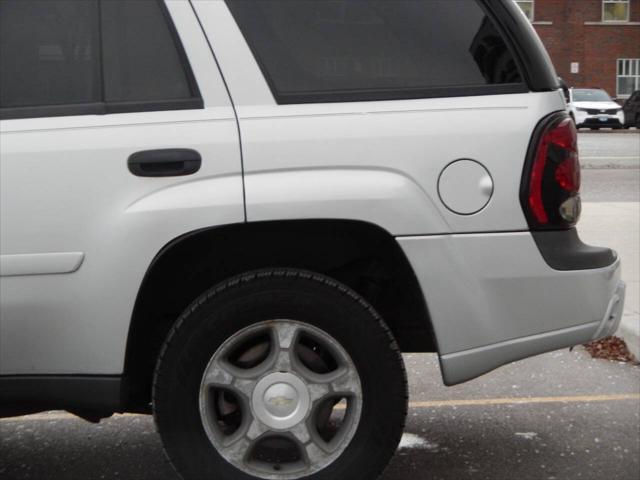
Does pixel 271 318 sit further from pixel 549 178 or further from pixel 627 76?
pixel 627 76

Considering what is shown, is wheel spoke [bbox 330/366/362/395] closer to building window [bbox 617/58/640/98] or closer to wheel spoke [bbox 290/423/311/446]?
wheel spoke [bbox 290/423/311/446]

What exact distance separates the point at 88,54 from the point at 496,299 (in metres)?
1.57

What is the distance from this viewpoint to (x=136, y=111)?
3.47m

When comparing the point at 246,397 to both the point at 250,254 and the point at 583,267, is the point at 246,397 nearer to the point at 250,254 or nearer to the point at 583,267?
the point at 250,254

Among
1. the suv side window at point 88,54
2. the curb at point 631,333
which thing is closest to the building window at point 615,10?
the curb at point 631,333

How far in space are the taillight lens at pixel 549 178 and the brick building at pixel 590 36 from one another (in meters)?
41.3

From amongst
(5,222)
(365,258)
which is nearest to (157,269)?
(5,222)

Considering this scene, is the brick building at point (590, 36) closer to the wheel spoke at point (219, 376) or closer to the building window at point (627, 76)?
the building window at point (627, 76)

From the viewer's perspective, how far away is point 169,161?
133 inches

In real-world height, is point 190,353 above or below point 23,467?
above

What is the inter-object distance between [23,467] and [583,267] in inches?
92.0

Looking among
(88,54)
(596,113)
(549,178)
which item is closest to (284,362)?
(549,178)

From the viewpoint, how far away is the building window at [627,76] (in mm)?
44188

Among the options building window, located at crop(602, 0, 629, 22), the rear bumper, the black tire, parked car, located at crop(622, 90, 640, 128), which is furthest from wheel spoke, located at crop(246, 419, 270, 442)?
building window, located at crop(602, 0, 629, 22)
